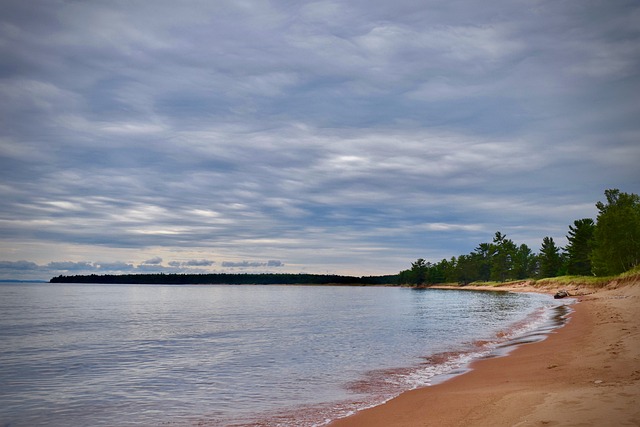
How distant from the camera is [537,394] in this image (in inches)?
480

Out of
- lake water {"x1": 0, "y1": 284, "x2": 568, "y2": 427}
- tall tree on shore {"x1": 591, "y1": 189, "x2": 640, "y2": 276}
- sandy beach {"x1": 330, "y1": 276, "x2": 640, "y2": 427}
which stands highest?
tall tree on shore {"x1": 591, "y1": 189, "x2": 640, "y2": 276}

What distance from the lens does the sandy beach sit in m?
9.51

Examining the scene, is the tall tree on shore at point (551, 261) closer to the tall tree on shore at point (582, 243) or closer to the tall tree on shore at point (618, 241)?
the tall tree on shore at point (582, 243)

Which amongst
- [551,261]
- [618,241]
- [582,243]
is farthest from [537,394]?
[551,261]

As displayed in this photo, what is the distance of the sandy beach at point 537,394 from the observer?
951cm

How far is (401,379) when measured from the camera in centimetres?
1930

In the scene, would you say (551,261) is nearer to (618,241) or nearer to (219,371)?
(618,241)

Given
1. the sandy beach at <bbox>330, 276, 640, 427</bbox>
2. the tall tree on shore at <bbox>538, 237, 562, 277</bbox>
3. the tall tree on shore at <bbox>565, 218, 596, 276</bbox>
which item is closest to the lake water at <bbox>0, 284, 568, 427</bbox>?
the sandy beach at <bbox>330, 276, 640, 427</bbox>

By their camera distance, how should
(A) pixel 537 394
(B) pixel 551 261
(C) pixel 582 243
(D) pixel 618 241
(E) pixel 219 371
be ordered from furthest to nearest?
(B) pixel 551 261
(C) pixel 582 243
(D) pixel 618 241
(E) pixel 219 371
(A) pixel 537 394

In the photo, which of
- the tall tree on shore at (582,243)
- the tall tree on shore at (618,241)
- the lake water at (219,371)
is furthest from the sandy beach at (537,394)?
the tall tree on shore at (582,243)

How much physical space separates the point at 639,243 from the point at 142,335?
3607 inches

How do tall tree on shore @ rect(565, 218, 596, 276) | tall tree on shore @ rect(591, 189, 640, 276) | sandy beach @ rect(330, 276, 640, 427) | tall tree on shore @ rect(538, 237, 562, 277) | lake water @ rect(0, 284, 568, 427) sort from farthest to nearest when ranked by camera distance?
tall tree on shore @ rect(538, 237, 562, 277) < tall tree on shore @ rect(565, 218, 596, 276) < tall tree on shore @ rect(591, 189, 640, 276) < lake water @ rect(0, 284, 568, 427) < sandy beach @ rect(330, 276, 640, 427)

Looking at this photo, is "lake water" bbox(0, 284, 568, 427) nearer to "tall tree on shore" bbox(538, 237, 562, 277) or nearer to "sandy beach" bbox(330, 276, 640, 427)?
"sandy beach" bbox(330, 276, 640, 427)

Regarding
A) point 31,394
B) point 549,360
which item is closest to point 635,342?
point 549,360
